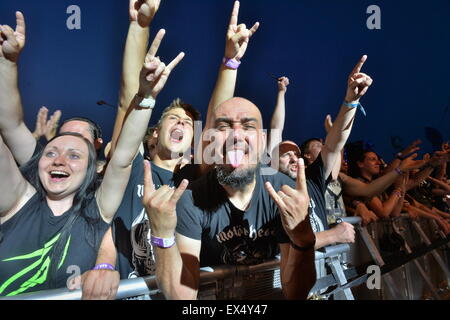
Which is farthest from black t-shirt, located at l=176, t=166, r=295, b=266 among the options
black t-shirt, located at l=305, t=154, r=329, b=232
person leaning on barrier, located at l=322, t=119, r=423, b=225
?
person leaning on barrier, located at l=322, t=119, r=423, b=225

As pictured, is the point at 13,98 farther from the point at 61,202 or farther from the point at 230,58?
the point at 230,58

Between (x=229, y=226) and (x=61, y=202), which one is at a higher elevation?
(x=61, y=202)

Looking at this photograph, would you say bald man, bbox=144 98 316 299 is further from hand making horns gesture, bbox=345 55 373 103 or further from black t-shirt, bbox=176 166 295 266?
hand making horns gesture, bbox=345 55 373 103

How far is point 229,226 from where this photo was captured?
1502mm

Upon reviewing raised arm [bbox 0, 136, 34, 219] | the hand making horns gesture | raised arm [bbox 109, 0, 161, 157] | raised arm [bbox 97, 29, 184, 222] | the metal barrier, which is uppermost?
raised arm [bbox 109, 0, 161, 157]

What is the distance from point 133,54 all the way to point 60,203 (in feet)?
2.58

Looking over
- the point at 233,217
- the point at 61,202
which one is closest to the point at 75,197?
the point at 61,202

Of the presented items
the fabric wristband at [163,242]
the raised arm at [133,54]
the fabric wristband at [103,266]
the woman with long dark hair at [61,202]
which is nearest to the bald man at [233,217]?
the fabric wristband at [163,242]

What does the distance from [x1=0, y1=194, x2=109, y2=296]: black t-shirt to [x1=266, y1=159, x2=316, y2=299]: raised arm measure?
77 centimetres

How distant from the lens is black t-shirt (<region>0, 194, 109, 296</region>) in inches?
49.1

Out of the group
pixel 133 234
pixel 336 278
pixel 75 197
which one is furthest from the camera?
pixel 336 278

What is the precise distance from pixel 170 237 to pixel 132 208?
548 mm

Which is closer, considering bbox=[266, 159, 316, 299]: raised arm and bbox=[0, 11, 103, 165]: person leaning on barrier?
bbox=[266, 159, 316, 299]: raised arm
